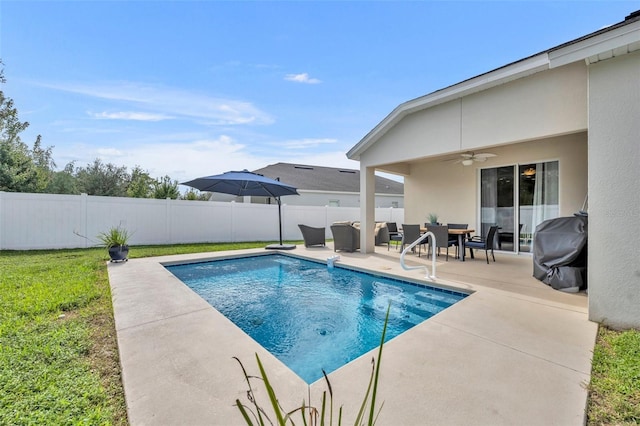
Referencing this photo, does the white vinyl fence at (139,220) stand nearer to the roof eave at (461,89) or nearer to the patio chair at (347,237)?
the patio chair at (347,237)

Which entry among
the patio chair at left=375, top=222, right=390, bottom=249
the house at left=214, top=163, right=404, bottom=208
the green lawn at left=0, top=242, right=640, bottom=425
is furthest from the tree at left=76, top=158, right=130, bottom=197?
the green lawn at left=0, top=242, right=640, bottom=425

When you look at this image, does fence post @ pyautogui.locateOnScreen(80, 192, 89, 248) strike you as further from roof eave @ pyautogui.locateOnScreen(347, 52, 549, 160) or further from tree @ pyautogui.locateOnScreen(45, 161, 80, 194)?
tree @ pyautogui.locateOnScreen(45, 161, 80, 194)

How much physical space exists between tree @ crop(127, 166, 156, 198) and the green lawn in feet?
77.8

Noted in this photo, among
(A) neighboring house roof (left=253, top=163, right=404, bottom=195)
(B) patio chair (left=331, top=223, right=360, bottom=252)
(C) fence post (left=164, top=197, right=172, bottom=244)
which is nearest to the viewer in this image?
(B) patio chair (left=331, top=223, right=360, bottom=252)

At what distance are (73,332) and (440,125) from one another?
824 cm

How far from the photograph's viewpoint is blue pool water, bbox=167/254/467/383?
3.66 meters

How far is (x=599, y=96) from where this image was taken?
3871mm

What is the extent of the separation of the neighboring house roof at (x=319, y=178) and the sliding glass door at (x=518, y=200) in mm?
12588

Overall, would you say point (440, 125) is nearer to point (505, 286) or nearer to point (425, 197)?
point (505, 286)

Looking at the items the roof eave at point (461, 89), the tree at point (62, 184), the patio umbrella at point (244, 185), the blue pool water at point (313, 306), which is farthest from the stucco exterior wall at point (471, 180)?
the tree at point (62, 184)

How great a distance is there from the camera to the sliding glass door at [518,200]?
866 centimetres

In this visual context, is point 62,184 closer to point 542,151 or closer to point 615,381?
point 542,151

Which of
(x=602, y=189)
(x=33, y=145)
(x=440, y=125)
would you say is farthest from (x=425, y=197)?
(x=33, y=145)

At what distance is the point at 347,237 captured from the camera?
1034 centimetres
